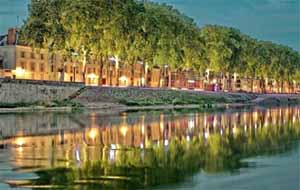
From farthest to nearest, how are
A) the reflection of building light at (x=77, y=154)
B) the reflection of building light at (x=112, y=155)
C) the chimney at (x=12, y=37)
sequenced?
the chimney at (x=12, y=37)
the reflection of building light at (x=112, y=155)
the reflection of building light at (x=77, y=154)

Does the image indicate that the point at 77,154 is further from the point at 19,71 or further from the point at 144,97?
the point at 19,71

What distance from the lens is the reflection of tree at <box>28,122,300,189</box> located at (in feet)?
66.0

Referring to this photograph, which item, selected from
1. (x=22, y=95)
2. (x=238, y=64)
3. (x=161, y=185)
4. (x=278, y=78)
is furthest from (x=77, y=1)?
(x=278, y=78)

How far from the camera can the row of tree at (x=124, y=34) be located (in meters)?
95.1

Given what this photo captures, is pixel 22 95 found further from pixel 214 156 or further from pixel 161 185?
pixel 161 185

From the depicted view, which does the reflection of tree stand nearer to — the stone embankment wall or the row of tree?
the stone embankment wall

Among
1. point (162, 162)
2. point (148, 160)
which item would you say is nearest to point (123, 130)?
point (148, 160)

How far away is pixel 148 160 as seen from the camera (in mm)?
25125

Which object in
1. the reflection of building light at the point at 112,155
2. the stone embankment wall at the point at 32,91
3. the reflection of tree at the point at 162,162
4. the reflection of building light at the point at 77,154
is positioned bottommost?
the reflection of tree at the point at 162,162

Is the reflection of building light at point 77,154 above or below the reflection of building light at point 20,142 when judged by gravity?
above

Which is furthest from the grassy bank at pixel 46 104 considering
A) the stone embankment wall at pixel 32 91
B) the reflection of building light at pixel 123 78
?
the reflection of building light at pixel 123 78

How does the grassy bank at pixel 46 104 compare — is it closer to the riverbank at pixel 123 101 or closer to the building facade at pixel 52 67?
the riverbank at pixel 123 101

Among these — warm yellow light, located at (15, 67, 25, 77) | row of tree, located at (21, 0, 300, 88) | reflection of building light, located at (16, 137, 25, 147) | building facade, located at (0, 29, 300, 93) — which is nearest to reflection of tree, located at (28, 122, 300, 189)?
reflection of building light, located at (16, 137, 25, 147)

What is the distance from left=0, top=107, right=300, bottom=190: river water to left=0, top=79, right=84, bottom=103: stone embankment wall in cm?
3969
